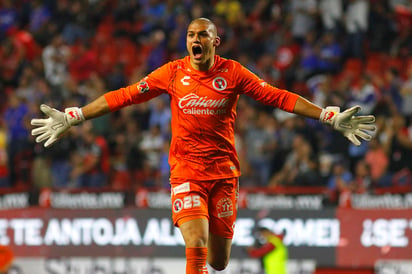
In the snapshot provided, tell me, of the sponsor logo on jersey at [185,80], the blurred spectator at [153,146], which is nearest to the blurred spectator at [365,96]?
the blurred spectator at [153,146]

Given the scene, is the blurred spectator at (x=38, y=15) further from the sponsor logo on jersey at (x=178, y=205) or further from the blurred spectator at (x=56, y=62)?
the sponsor logo on jersey at (x=178, y=205)

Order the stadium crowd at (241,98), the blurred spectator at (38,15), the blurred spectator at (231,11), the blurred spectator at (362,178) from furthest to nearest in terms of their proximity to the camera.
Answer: the blurred spectator at (38,15) < the blurred spectator at (231,11) < the stadium crowd at (241,98) < the blurred spectator at (362,178)

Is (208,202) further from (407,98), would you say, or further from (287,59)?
(287,59)

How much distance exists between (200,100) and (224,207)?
3.60 ft

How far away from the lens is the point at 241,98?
17.4 meters

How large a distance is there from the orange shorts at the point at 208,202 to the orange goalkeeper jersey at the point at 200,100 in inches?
3.6

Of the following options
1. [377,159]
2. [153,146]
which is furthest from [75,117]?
[153,146]

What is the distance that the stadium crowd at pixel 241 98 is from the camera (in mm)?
15484

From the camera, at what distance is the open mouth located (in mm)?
8367

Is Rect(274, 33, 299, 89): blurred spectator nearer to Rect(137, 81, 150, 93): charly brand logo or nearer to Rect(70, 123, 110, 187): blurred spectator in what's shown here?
Rect(70, 123, 110, 187): blurred spectator

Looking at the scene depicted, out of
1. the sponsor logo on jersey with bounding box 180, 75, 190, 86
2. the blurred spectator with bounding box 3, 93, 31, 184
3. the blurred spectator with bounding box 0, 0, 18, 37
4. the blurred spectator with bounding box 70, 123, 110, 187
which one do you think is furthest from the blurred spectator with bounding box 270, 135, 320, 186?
the blurred spectator with bounding box 0, 0, 18, 37

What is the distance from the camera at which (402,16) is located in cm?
1811

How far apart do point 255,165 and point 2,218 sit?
4386mm

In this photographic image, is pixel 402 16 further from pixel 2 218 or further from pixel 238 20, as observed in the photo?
pixel 2 218
